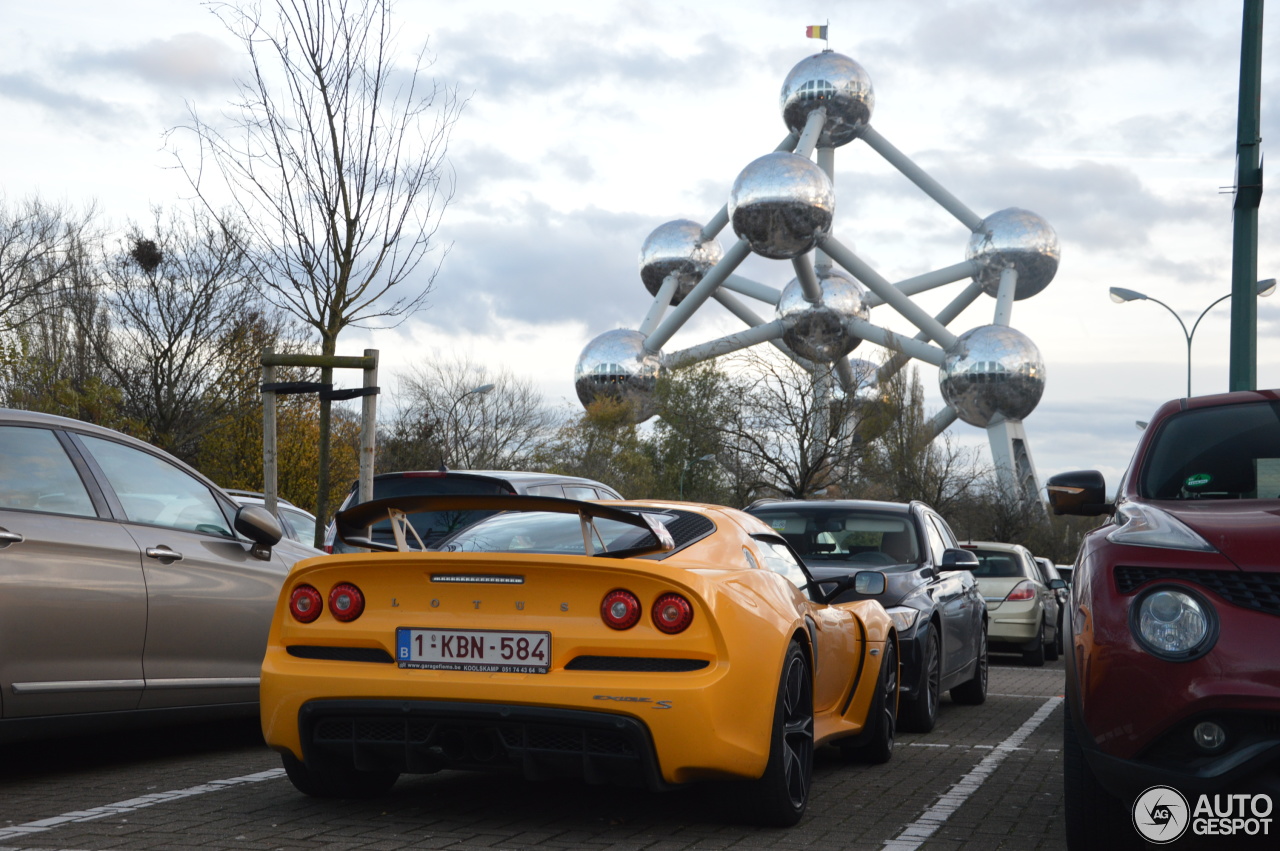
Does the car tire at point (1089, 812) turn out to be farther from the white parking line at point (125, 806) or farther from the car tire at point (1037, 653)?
the car tire at point (1037, 653)

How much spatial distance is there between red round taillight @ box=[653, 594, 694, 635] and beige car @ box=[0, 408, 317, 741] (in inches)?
104

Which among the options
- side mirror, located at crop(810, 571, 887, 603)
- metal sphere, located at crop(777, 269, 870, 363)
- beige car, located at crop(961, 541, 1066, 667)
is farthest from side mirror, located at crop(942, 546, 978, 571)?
metal sphere, located at crop(777, 269, 870, 363)

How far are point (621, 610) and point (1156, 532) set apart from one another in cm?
178

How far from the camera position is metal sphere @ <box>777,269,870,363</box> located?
48.7 meters

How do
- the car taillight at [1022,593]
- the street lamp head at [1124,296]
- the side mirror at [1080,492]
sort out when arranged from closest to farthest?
the side mirror at [1080,492] < the car taillight at [1022,593] < the street lamp head at [1124,296]

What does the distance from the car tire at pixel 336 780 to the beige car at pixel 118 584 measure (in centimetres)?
101

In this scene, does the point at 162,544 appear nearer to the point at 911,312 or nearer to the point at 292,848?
the point at 292,848

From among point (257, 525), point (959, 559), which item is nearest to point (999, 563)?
point (959, 559)

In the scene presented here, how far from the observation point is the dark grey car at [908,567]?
892 cm

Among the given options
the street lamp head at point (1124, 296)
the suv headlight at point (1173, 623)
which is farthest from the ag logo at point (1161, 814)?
the street lamp head at point (1124, 296)

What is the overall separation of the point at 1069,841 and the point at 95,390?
2395 centimetres

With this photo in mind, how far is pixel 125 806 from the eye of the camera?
5.64 meters

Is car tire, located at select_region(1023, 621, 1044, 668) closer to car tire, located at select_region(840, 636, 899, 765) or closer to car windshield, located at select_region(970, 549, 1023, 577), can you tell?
car windshield, located at select_region(970, 549, 1023, 577)

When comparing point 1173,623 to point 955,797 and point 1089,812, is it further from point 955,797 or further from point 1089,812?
point 955,797
